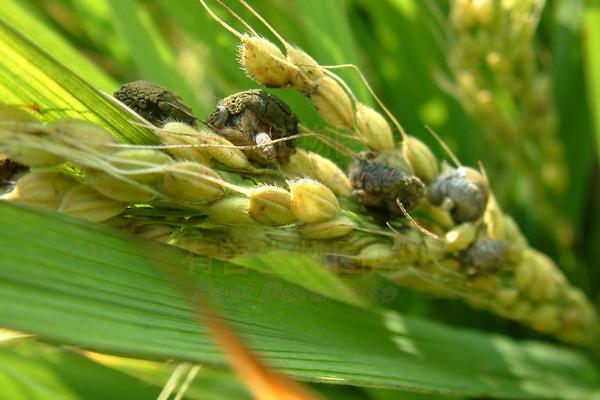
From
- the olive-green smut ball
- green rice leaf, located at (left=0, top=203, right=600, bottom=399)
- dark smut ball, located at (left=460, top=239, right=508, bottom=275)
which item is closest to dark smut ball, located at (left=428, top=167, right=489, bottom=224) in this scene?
dark smut ball, located at (left=460, top=239, right=508, bottom=275)

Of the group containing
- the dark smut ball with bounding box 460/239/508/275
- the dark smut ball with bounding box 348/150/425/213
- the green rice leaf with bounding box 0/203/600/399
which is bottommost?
the green rice leaf with bounding box 0/203/600/399

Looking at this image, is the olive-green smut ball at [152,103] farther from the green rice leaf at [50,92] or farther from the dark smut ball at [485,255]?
the dark smut ball at [485,255]

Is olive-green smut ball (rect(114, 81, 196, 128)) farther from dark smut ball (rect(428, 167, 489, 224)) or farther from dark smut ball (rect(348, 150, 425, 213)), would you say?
dark smut ball (rect(428, 167, 489, 224))

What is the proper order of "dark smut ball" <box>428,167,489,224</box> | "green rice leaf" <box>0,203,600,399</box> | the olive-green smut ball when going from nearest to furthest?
1. "green rice leaf" <box>0,203,600,399</box>
2. the olive-green smut ball
3. "dark smut ball" <box>428,167,489,224</box>

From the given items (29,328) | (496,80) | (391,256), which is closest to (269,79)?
(391,256)

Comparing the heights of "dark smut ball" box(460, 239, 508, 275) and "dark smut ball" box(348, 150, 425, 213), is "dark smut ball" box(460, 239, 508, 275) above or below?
below

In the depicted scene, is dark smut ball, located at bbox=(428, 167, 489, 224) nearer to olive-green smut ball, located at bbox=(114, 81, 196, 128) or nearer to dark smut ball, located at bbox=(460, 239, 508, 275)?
dark smut ball, located at bbox=(460, 239, 508, 275)

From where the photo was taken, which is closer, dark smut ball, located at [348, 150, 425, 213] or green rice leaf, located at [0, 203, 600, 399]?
green rice leaf, located at [0, 203, 600, 399]

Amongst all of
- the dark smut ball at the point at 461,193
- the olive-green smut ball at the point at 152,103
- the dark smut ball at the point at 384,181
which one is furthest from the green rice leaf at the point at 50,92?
the dark smut ball at the point at 461,193

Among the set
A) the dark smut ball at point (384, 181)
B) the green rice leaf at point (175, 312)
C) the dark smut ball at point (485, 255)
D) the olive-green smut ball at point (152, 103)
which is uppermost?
the olive-green smut ball at point (152, 103)

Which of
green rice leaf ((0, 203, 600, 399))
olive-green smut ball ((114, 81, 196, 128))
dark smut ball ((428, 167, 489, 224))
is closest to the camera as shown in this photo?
green rice leaf ((0, 203, 600, 399))

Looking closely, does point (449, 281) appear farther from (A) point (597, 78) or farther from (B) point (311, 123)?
(A) point (597, 78)
